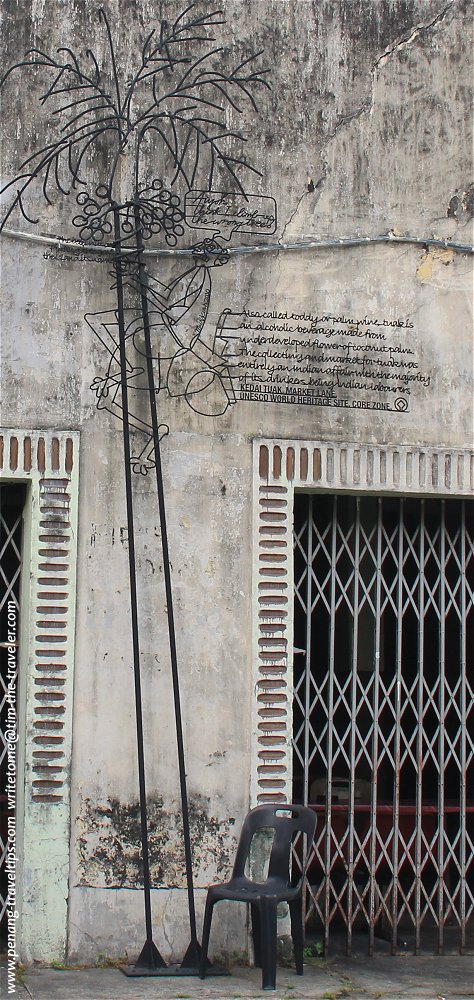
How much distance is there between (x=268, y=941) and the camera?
212 inches

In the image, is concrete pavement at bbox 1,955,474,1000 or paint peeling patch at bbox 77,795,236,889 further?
paint peeling patch at bbox 77,795,236,889

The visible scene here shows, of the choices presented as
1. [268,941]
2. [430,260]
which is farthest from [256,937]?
[430,260]

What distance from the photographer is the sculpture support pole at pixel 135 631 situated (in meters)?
5.63

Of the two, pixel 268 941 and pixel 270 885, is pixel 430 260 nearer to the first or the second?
pixel 270 885

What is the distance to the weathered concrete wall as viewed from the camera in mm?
5879

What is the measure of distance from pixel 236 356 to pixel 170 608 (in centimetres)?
143

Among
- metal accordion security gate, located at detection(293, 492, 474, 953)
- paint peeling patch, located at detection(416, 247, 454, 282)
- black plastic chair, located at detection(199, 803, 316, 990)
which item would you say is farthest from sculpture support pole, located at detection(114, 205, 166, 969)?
paint peeling patch, located at detection(416, 247, 454, 282)

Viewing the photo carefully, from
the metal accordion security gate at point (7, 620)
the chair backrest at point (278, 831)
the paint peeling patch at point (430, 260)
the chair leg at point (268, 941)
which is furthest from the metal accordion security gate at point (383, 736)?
the metal accordion security gate at point (7, 620)

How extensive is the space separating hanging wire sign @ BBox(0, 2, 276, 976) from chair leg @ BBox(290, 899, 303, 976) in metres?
2.37

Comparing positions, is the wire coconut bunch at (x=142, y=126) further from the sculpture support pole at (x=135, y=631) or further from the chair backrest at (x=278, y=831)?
the chair backrest at (x=278, y=831)

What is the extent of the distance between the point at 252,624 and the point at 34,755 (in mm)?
1319

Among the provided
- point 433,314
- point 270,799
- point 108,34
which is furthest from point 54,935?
point 108,34

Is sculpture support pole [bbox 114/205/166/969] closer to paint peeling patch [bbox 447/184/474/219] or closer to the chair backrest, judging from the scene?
the chair backrest

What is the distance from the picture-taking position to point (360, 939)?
6473 mm
